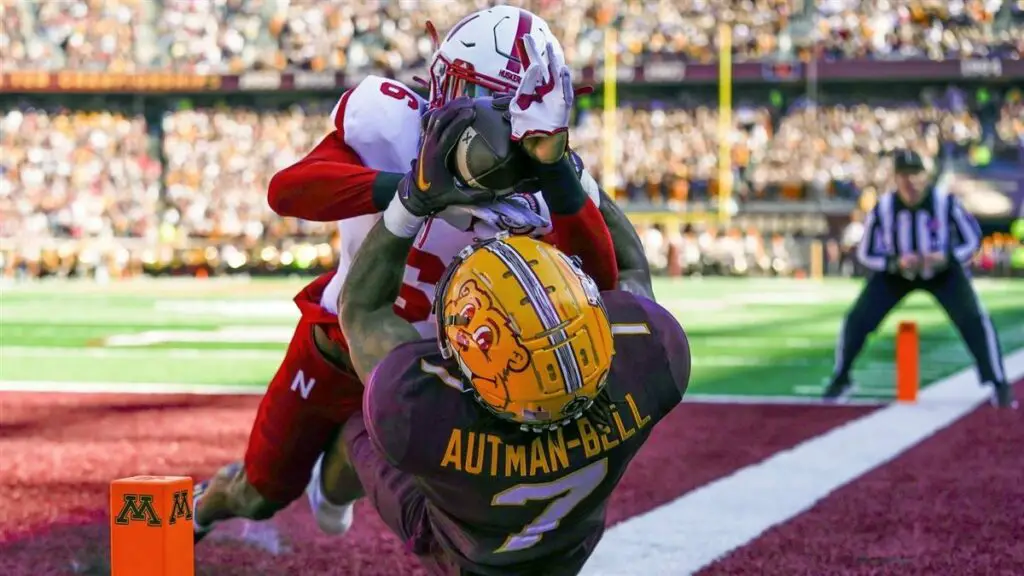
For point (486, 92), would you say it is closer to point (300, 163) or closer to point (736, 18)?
point (300, 163)

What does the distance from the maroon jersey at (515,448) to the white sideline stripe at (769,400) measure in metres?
5.95

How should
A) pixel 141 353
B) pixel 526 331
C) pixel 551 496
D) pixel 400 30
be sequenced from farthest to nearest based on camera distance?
pixel 400 30, pixel 141 353, pixel 551 496, pixel 526 331

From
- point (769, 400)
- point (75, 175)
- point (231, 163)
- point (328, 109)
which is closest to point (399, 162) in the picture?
point (769, 400)

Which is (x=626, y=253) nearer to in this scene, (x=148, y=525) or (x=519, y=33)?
(x=519, y=33)

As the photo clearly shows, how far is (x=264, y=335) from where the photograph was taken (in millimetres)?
14484

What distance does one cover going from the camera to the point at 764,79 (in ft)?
107

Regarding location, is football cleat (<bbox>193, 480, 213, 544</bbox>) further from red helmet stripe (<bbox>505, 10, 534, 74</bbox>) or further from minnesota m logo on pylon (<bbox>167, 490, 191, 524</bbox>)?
red helmet stripe (<bbox>505, 10, 534, 74</bbox>)

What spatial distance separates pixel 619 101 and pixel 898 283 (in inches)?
1015

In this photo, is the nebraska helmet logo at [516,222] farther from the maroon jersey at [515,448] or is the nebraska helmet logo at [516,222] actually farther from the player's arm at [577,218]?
the maroon jersey at [515,448]

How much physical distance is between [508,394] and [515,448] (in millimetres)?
160

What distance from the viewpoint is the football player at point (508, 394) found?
251 cm

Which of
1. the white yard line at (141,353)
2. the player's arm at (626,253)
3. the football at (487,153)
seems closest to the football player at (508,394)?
the football at (487,153)

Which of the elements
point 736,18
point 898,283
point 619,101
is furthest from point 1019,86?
point 898,283

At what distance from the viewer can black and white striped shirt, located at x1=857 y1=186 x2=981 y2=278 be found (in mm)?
8820
